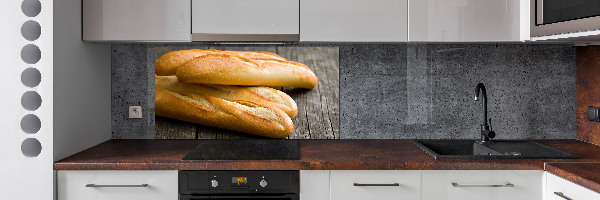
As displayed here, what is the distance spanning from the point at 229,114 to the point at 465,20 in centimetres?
126

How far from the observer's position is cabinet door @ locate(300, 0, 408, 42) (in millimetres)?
2350

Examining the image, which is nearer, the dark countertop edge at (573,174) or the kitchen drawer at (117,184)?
the dark countertop edge at (573,174)

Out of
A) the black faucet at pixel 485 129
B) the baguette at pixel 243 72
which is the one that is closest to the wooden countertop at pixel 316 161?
the black faucet at pixel 485 129

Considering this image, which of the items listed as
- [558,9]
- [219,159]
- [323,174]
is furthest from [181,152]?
[558,9]

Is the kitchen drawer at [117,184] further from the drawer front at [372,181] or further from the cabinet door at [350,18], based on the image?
the cabinet door at [350,18]

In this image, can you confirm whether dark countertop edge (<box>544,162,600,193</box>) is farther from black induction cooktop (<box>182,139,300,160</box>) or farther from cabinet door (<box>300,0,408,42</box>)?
black induction cooktop (<box>182,139,300,160</box>)

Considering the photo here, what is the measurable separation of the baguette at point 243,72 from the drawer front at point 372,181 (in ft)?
2.52

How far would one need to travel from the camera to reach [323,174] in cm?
210

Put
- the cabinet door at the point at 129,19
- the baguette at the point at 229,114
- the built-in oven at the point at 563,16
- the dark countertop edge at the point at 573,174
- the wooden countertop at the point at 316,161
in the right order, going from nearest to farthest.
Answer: the dark countertop edge at the point at 573,174
the built-in oven at the point at 563,16
the wooden countertop at the point at 316,161
the cabinet door at the point at 129,19
the baguette at the point at 229,114

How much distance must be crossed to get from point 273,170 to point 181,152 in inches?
19.9

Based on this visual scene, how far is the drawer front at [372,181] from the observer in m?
2.09

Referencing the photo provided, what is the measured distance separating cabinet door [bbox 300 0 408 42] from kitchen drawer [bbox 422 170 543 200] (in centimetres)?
70

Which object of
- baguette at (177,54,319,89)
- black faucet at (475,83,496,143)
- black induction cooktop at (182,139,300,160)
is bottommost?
black induction cooktop at (182,139,300,160)
